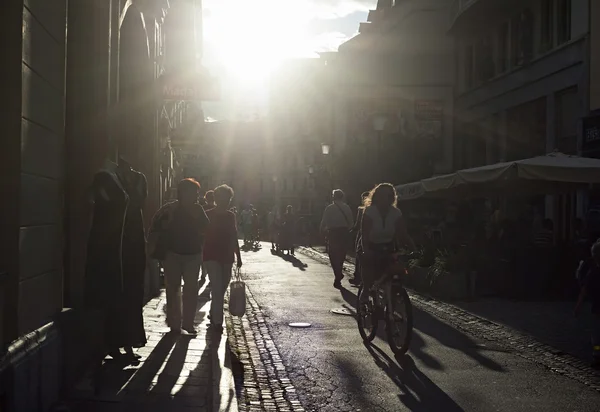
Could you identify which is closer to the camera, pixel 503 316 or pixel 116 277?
pixel 116 277

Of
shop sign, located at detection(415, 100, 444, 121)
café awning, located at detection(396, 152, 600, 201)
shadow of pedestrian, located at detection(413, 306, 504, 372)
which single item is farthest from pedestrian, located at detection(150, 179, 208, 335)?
shop sign, located at detection(415, 100, 444, 121)

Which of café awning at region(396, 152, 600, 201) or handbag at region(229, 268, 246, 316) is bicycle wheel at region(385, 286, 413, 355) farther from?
café awning at region(396, 152, 600, 201)

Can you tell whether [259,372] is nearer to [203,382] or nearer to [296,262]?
[203,382]

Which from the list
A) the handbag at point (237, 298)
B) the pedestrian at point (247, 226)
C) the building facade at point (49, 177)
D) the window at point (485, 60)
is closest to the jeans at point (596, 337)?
the handbag at point (237, 298)

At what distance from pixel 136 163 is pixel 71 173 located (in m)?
6.05

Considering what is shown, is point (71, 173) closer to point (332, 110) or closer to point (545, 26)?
point (545, 26)

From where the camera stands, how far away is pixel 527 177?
14141mm

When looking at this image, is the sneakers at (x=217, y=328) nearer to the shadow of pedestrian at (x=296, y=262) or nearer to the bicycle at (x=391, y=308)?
the bicycle at (x=391, y=308)

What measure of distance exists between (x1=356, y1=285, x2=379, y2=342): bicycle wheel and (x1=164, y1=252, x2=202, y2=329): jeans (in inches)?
73.6

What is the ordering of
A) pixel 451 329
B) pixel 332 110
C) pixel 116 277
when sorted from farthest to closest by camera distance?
pixel 332 110, pixel 451 329, pixel 116 277

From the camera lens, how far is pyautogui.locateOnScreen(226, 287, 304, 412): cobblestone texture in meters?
6.38

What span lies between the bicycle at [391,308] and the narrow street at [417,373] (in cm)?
17

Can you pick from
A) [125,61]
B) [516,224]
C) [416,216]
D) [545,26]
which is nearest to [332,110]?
[416,216]

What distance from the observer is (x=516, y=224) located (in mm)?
16328
